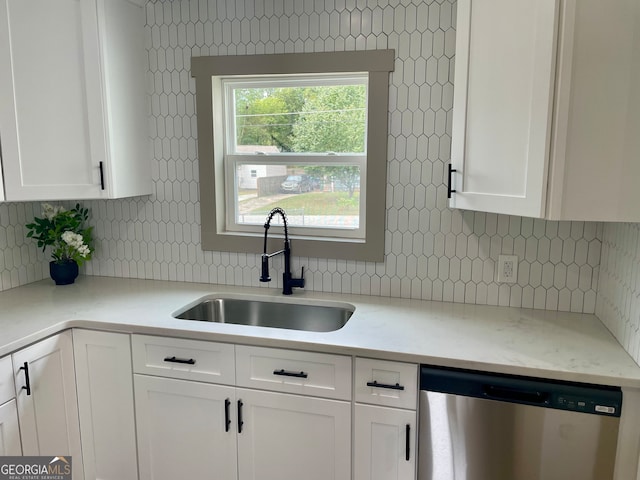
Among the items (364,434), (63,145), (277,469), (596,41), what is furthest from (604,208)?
(63,145)

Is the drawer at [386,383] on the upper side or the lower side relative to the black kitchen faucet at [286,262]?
lower

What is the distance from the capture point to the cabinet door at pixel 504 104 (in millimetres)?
1419

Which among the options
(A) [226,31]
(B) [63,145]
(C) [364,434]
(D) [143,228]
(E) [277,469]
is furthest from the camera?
(D) [143,228]

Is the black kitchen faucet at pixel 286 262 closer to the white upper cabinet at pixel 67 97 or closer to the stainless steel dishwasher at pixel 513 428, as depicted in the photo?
the white upper cabinet at pixel 67 97

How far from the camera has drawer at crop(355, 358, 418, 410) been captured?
1.63 metres

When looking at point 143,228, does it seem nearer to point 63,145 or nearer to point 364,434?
point 63,145

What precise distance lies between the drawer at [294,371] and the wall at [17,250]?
1.45m

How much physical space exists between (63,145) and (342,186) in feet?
4.21

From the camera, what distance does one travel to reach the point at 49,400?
6.21 feet

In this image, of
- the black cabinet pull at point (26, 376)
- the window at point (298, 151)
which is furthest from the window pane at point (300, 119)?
the black cabinet pull at point (26, 376)

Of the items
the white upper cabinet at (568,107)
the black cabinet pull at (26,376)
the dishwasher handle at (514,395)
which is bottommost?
the black cabinet pull at (26,376)

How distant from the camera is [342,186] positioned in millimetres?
2355

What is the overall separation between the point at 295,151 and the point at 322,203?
294mm

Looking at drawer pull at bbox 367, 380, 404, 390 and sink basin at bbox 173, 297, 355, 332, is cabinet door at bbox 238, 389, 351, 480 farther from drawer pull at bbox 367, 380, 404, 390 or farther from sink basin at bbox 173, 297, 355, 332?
sink basin at bbox 173, 297, 355, 332
